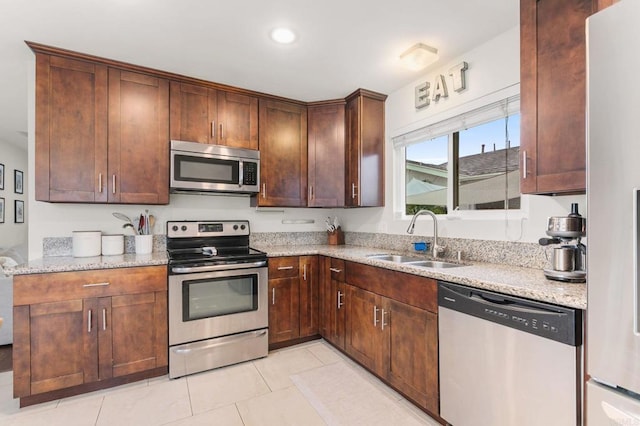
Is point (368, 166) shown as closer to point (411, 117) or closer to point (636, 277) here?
point (411, 117)

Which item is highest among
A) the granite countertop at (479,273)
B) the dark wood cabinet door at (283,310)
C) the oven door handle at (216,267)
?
the granite countertop at (479,273)

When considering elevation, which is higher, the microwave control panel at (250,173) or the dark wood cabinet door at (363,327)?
the microwave control panel at (250,173)

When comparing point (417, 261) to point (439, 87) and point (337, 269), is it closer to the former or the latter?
point (337, 269)

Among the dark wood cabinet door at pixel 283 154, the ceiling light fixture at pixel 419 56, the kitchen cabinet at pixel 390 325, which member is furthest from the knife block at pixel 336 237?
the ceiling light fixture at pixel 419 56

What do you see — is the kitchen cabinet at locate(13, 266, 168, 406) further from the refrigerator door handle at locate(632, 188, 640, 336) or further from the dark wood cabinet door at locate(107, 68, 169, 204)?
the refrigerator door handle at locate(632, 188, 640, 336)

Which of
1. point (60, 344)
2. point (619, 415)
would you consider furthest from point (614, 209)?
point (60, 344)

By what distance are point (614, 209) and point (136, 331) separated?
2685 mm

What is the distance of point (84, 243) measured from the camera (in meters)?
2.46

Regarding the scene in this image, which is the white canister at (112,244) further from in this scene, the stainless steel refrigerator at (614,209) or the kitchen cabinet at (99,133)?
the stainless steel refrigerator at (614,209)

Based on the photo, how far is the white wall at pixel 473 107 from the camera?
1923mm

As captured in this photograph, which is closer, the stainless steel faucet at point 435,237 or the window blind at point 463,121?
the window blind at point 463,121

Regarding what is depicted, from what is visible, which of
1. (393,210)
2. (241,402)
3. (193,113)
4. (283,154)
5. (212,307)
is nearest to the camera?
(241,402)

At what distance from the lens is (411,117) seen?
2877mm

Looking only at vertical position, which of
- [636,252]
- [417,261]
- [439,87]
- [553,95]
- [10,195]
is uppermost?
[439,87]
